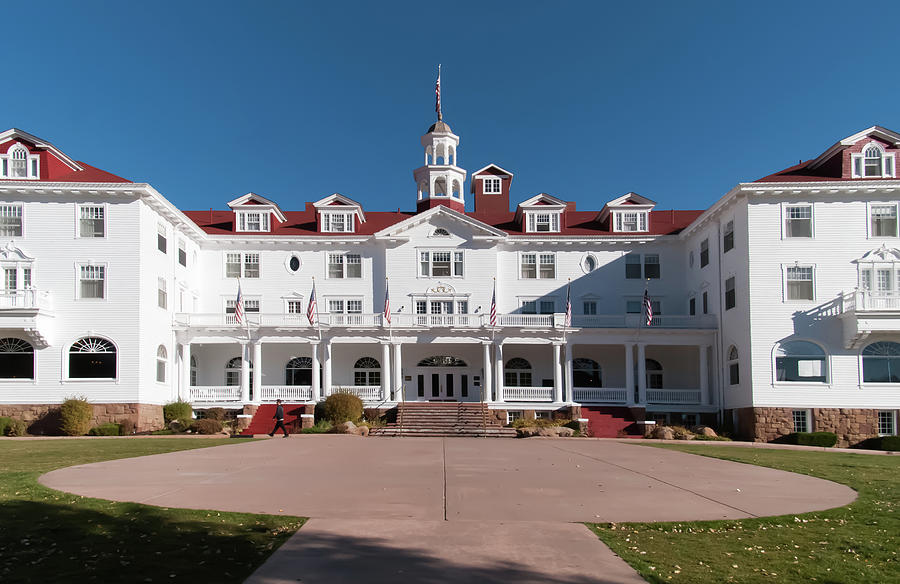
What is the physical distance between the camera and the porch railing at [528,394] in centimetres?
4266

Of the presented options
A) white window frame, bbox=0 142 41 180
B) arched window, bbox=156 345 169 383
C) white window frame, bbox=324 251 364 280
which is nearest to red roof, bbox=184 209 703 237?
white window frame, bbox=324 251 364 280

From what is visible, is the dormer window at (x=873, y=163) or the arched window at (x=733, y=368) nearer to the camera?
the dormer window at (x=873, y=163)

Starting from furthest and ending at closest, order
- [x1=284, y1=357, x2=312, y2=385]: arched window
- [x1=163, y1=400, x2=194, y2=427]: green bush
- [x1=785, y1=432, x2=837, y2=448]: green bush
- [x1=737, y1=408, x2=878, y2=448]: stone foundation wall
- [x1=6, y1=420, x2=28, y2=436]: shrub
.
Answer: [x1=284, y1=357, x2=312, y2=385]: arched window
[x1=163, y1=400, x2=194, y2=427]: green bush
[x1=737, y1=408, x2=878, y2=448]: stone foundation wall
[x1=6, y1=420, x2=28, y2=436]: shrub
[x1=785, y1=432, x2=837, y2=448]: green bush

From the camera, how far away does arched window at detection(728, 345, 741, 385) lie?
3912cm

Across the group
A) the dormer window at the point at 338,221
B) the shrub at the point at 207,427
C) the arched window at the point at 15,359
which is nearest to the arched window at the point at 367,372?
the dormer window at the point at 338,221

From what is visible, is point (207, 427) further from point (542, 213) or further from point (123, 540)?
point (123, 540)

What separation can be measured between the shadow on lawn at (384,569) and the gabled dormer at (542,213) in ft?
132

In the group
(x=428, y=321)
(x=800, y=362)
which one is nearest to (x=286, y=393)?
(x=428, y=321)

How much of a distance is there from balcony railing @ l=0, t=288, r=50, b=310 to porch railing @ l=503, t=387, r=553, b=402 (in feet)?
74.8

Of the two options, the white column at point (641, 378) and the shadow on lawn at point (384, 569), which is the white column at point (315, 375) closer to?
the white column at point (641, 378)

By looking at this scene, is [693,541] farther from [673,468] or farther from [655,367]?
[655,367]

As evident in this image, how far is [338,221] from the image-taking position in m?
49.0

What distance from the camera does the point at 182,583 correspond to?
787 cm

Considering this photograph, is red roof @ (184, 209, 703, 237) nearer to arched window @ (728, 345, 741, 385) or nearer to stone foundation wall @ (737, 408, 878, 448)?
arched window @ (728, 345, 741, 385)
